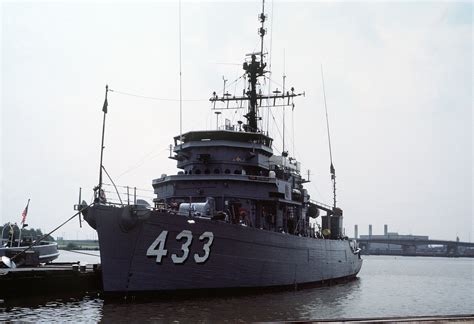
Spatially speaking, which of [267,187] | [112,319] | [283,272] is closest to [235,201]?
[267,187]

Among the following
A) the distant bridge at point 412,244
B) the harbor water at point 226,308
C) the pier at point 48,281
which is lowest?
the distant bridge at point 412,244

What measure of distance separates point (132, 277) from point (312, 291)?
11.5m

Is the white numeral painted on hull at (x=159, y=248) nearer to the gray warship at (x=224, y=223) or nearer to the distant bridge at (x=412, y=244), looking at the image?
the gray warship at (x=224, y=223)

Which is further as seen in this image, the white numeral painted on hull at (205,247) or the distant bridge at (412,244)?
the distant bridge at (412,244)

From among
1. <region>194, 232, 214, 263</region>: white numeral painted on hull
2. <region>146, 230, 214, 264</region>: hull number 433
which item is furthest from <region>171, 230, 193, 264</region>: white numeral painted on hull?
<region>194, 232, 214, 263</region>: white numeral painted on hull

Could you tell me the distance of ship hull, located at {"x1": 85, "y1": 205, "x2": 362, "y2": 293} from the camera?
58.4ft

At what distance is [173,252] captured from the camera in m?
18.1

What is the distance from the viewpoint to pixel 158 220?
1797 cm

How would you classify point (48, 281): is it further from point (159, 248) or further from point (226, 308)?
point (226, 308)

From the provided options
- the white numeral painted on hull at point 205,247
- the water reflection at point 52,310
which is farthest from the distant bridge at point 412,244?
the water reflection at point 52,310

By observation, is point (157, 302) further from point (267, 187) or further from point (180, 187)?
point (267, 187)

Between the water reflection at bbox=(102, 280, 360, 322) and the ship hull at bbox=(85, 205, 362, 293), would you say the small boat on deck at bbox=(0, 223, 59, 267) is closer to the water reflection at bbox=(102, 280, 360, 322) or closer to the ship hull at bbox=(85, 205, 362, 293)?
the ship hull at bbox=(85, 205, 362, 293)

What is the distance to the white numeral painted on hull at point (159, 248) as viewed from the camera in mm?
17828

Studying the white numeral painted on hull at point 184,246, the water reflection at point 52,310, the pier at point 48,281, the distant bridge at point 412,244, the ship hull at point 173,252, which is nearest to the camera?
the water reflection at point 52,310
